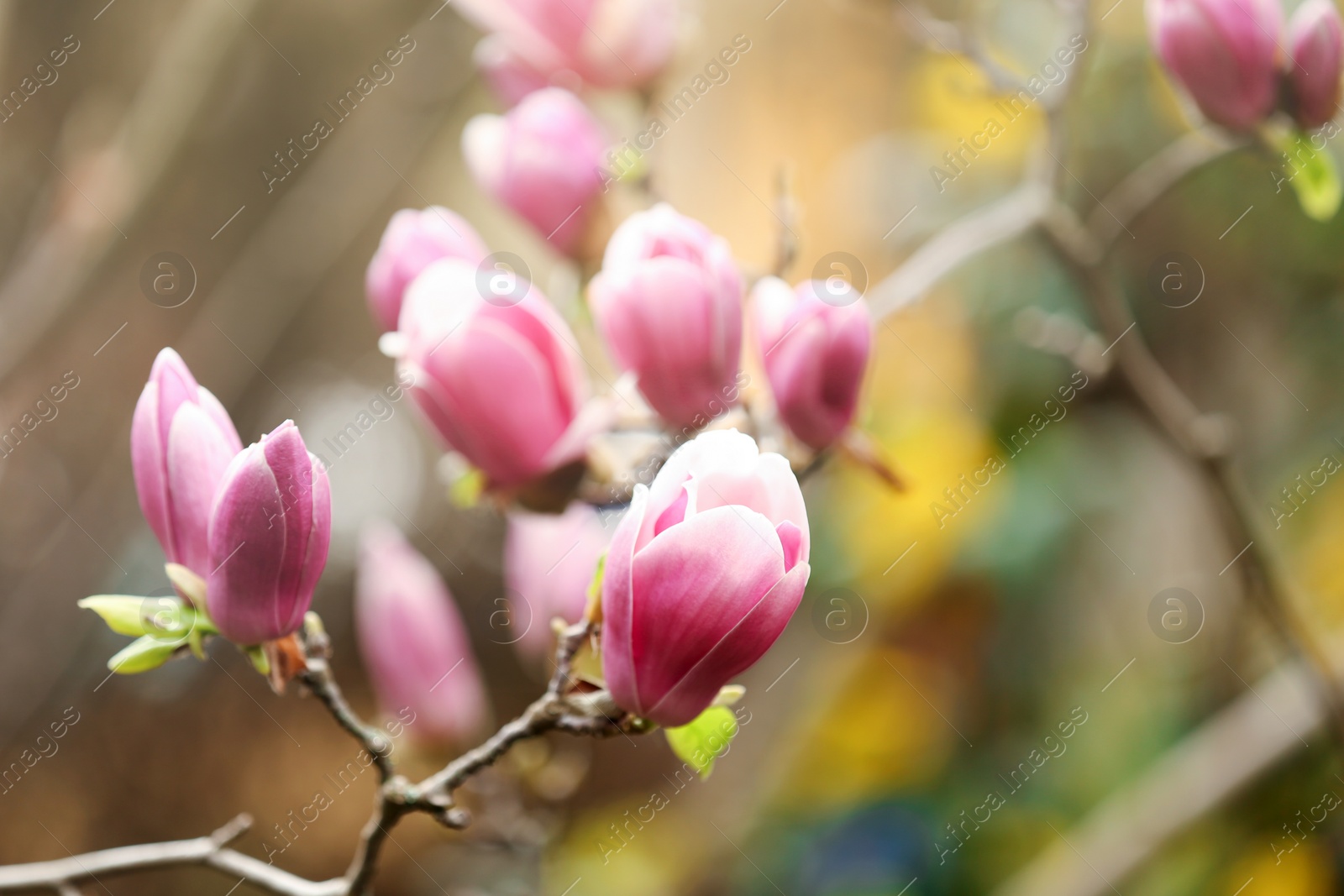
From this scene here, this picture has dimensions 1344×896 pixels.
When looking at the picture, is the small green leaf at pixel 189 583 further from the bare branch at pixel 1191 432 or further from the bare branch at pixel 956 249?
the bare branch at pixel 1191 432

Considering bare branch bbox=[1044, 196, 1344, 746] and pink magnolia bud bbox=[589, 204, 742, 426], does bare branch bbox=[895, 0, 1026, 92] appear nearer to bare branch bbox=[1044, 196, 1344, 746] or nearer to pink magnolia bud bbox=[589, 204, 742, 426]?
bare branch bbox=[1044, 196, 1344, 746]

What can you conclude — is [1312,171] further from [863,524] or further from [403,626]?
[863,524]

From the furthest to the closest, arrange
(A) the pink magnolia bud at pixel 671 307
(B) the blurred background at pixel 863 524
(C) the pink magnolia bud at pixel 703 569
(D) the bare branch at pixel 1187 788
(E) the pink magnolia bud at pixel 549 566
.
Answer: (B) the blurred background at pixel 863 524 → (D) the bare branch at pixel 1187 788 → (E) the pink magnolia bud at pixel 549 566 → (A) the pink magnolia bud at pixel 671 307 → (C) the pink magnolia bud at pixel 703 569

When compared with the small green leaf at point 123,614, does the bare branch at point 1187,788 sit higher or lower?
lower

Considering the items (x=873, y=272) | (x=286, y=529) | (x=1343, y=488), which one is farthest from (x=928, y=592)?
(x=286, y=529)

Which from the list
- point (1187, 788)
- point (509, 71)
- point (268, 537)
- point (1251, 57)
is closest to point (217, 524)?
point (268, 537)

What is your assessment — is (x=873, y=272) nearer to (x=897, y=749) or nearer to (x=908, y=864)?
(x=897, y=749)

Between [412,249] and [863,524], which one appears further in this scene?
[863,524]

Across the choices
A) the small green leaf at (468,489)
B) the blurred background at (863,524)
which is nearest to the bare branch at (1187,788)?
the blurred background at (863,524)
